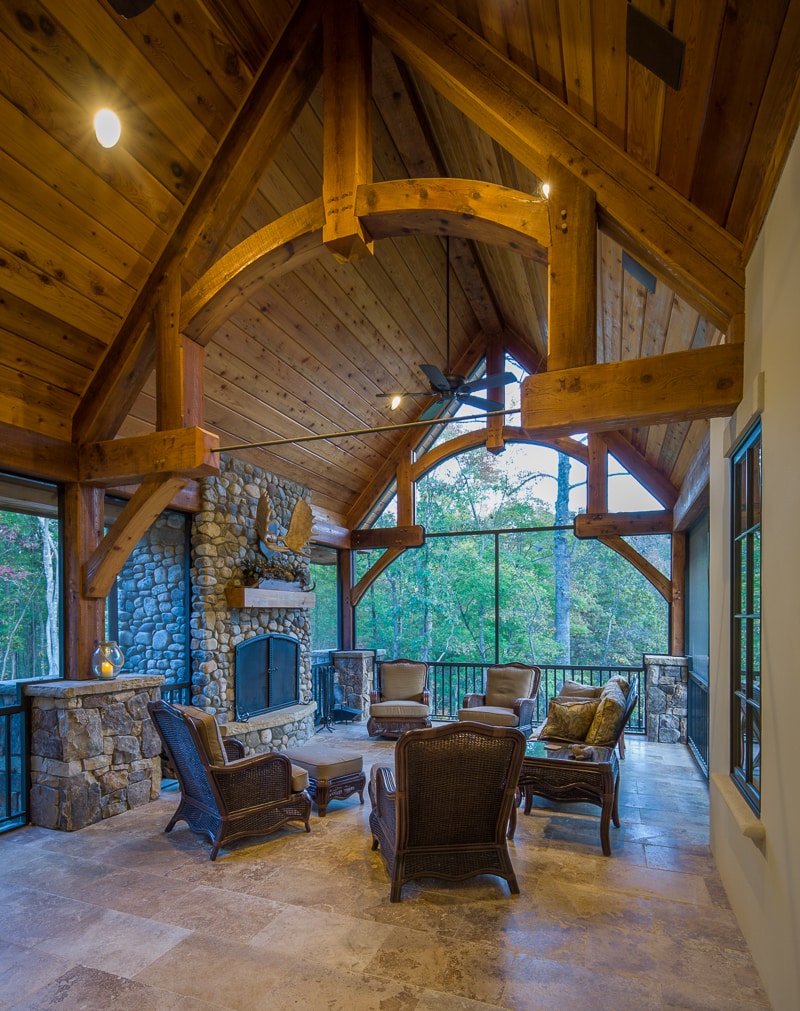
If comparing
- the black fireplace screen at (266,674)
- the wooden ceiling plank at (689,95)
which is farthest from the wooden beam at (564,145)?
the black fireplace screen at (266,674)

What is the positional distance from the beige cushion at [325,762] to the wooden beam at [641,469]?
518 centimetres

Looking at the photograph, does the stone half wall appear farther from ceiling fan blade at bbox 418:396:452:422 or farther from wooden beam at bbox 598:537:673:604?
wooden beam at bbox 598:537:673:604

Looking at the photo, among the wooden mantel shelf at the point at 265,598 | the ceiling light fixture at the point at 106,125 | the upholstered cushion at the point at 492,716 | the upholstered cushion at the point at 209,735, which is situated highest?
the ceiling light fixture at the point at 106,125

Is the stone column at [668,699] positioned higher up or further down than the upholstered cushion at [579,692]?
further down

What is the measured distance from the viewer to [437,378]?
5.79m

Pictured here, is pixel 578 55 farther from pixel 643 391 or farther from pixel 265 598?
pixel 265 598

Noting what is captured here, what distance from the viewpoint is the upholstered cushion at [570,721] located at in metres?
5.06

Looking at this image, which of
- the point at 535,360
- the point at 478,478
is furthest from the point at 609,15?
the point at 478,478

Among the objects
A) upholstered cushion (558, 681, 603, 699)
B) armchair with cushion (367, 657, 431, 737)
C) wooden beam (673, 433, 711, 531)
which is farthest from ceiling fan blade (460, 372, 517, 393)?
armchair with cushion (367, 657, 431, 737)

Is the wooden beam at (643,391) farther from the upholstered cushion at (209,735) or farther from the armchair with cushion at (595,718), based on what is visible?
the upholstered cushion at (209,735)

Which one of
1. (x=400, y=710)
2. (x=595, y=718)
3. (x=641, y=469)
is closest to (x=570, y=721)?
(x=595, y=718)

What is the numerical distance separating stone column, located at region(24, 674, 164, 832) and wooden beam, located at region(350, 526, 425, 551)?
190 inches

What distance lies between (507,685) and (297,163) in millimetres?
5820

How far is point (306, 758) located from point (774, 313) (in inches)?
165
